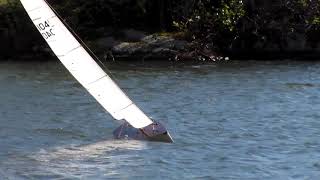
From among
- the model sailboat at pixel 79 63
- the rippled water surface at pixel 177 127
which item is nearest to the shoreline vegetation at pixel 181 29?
the rippled water surface at pixel 177 127

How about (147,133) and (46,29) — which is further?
(147,133)

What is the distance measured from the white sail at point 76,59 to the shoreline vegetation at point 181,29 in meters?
24.5

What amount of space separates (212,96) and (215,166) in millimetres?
11525

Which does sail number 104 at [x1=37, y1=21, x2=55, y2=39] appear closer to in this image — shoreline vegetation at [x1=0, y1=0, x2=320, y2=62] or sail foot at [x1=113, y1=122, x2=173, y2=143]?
sail foot at [x1=113, y1=122, x2=173, y2=143]

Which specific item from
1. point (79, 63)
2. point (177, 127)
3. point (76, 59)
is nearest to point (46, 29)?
point (76, 59)

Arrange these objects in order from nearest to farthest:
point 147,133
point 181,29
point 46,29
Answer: point 46,29, point 147,133, point 181,29

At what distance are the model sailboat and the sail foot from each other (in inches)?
19.2

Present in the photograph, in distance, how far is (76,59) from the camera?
675 inches

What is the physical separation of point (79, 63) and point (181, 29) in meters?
28.0

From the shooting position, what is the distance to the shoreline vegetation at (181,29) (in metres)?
42.5

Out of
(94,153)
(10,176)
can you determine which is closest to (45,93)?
(94,153)

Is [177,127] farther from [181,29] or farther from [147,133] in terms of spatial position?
[181,29]

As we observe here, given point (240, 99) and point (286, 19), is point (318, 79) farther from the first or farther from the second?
point (286, 19)

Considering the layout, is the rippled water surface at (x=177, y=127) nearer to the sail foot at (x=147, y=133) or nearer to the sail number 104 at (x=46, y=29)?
the sail foot at (x=147, y=133)
